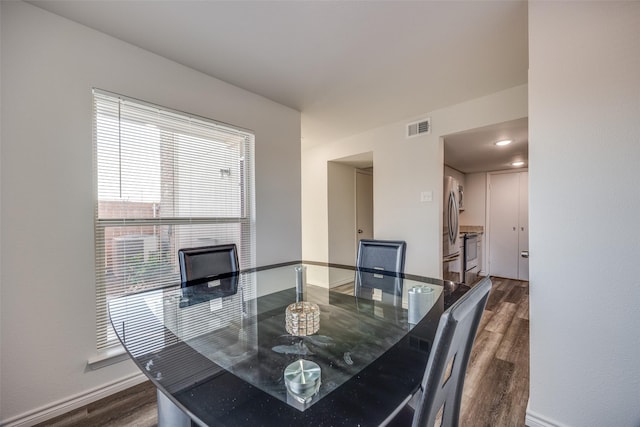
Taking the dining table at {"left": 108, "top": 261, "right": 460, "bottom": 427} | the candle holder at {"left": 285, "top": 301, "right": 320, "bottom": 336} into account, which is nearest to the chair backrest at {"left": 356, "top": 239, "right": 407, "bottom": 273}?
the dining table at {"left": 108, "top": 261, "right": 460, "bottom": 427}

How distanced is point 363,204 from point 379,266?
2.84 meters

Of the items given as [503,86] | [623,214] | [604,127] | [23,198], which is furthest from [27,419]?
[503,86]

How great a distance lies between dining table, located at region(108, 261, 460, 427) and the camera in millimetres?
573

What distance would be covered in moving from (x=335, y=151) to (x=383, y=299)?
119 inches

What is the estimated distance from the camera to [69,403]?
5.01ft

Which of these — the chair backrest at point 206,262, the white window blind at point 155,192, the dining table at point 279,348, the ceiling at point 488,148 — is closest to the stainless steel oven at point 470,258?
the ceiling at point 488,148

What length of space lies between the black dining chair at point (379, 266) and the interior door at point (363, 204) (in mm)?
2524

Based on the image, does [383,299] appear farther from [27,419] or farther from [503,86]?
[503,86]

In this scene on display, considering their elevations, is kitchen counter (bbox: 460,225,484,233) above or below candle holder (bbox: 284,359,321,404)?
above

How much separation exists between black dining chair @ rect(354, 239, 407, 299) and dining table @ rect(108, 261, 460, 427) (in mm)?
24

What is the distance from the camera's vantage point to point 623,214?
3.76 ft

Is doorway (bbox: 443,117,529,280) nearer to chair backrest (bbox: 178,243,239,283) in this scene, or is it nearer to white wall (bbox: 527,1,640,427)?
white wall (bbox: 527,1,640,427)

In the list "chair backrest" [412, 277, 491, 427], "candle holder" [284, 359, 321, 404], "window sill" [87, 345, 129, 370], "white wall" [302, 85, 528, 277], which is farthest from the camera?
"white wall" [302, 85, 528, 277]

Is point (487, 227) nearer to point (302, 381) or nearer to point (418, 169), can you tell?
point (418, 169)
